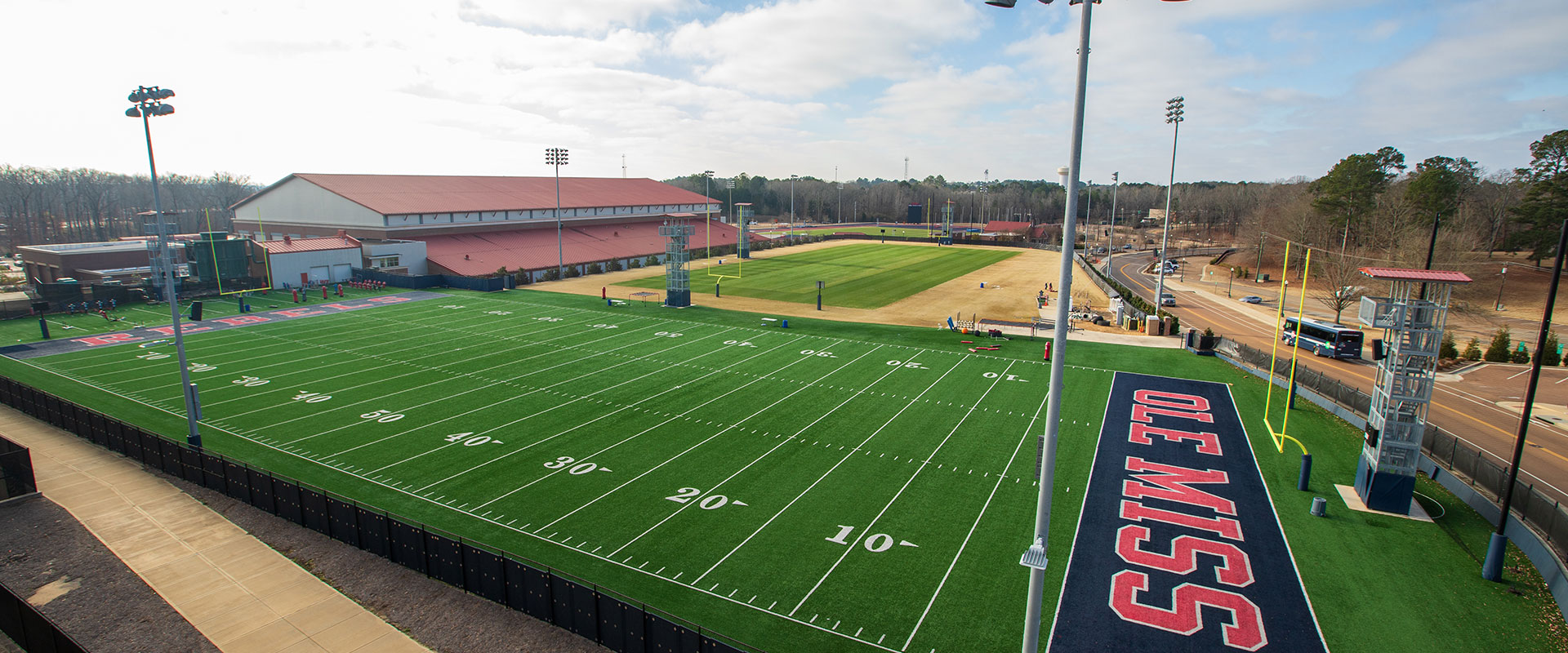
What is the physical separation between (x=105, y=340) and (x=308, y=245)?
22652 millimetres

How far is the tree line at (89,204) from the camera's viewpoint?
112 meters

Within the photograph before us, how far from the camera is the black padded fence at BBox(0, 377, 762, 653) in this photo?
35.8ft

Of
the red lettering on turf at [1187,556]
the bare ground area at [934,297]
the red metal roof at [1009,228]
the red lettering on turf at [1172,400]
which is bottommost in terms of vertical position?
the red lettering on turf at [1187,556]

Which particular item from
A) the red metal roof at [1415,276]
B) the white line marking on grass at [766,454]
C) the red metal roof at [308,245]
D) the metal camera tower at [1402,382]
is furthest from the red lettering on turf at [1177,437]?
the red metal roof at [308,245]

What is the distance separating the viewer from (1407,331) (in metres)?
16.6

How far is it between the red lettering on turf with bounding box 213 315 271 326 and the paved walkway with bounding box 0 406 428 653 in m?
22.6

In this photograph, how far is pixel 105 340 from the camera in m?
35.1

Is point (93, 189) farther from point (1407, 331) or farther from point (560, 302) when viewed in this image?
point (1407, 331)

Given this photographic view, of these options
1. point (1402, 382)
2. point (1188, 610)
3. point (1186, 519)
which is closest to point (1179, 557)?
point (1188, 610)

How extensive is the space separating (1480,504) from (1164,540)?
8.54 m

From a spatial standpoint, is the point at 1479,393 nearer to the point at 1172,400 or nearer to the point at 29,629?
the point at 1172,400

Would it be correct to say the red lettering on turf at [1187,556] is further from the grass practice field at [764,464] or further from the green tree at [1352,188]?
the green tree at [1352,188]

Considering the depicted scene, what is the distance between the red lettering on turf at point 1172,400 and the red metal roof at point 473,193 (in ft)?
182

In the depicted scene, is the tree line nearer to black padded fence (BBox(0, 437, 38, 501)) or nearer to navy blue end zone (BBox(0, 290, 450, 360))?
navy blue end zone (BBox(0, 290, 450, 360))
